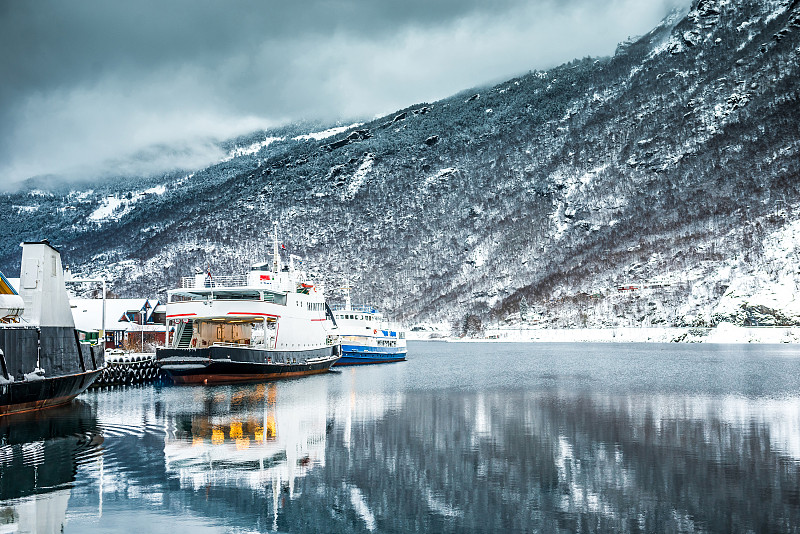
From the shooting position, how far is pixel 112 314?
299ft

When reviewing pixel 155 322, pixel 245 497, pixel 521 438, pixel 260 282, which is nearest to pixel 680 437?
pixel 521 438

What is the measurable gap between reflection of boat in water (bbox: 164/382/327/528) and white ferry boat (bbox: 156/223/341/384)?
11.1m

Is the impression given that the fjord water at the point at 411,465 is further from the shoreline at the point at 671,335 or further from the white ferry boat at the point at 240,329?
the shoreline at the point at 671,335

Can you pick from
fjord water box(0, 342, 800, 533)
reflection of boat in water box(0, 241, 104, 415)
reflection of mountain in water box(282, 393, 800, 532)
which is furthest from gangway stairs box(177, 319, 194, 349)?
reflection of mountain in water box(282, 393, 800, 532)

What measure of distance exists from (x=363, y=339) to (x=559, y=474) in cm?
7304

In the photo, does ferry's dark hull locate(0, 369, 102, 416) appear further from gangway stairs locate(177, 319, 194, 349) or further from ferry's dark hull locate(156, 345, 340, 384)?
gangway stairs locate(177, 319, 194, 349)

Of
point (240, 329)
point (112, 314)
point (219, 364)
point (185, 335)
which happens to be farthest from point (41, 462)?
point (112, 314)

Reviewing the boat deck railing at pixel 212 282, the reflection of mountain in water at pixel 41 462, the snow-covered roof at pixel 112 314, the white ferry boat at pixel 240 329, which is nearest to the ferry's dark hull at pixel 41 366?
the reflection of mountain in water at pixel 41 462

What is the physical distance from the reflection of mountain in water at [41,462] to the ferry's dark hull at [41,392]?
53cm

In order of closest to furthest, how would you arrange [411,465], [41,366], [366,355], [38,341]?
1. [411,465]
2. [38,341]
3. [41,366]
4. [366,355]

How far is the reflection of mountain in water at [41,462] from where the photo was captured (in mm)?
17500

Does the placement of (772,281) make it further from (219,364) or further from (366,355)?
(219,364)

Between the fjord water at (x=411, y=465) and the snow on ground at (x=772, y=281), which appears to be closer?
the fjord water at (x=411, y=465)

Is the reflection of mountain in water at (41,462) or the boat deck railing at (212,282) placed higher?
the boat deck railing at (212,282)
